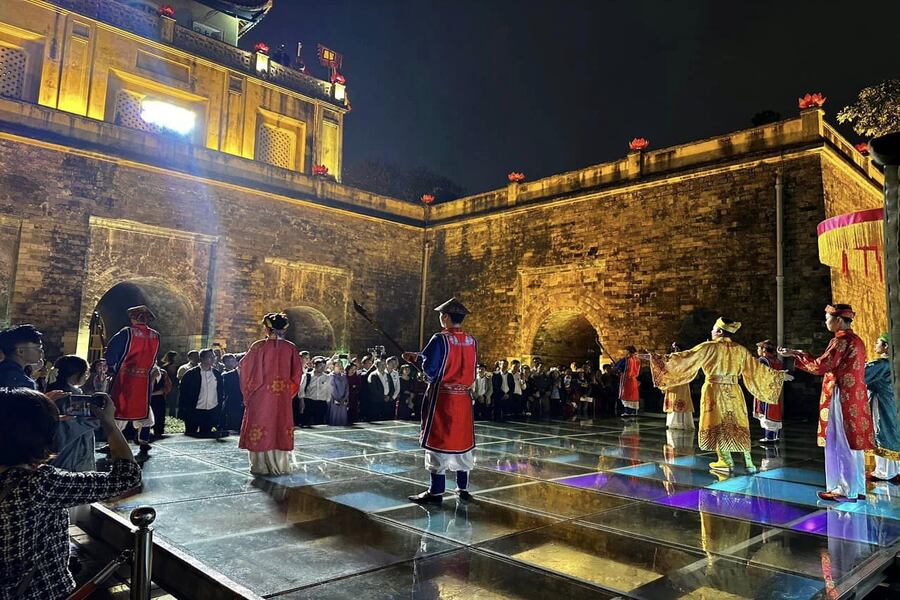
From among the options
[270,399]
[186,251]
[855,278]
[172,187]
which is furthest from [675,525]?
[172,187]

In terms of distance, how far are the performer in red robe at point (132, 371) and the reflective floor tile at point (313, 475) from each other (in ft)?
6.52

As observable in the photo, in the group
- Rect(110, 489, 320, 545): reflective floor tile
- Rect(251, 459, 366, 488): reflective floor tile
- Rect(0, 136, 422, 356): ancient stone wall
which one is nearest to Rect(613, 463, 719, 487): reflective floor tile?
Rect(251, 459, 366, 488): reflective floor tile

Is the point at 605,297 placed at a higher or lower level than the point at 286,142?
lower

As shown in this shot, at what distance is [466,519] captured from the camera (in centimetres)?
419

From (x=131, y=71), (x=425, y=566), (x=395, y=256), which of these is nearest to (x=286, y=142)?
(x=131, y=71)

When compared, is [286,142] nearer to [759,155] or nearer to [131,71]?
[131,71]

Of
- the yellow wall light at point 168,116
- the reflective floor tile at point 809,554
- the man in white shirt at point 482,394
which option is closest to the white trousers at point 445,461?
the reflective floor tile at point 809,554

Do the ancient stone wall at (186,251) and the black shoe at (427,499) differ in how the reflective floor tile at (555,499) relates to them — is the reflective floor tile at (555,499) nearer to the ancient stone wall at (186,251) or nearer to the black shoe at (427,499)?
the black shoe at (427,499)

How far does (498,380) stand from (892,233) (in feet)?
32.9

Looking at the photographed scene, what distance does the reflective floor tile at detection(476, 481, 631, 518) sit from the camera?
4.53 m

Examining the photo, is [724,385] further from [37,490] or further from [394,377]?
[37,490]

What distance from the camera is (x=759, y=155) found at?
12.8m

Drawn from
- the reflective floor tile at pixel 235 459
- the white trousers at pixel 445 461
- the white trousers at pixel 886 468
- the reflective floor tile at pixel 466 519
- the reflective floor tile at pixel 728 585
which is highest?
the white trousers at pixel 445 461

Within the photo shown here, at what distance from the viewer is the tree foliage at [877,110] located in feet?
33.8
